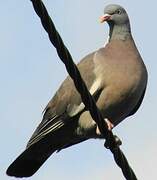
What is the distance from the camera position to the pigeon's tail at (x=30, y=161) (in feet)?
21.9

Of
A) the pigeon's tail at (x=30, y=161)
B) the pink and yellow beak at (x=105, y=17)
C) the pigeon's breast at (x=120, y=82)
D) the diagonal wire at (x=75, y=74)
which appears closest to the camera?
the diagonal wire at (x=75, y=74)

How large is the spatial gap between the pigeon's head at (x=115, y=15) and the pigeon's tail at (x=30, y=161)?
1420 mm

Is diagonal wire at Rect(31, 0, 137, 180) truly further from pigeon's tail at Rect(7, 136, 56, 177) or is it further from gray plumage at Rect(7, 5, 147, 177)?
pigeon's tail at Rect(7, 136, 56, 177)

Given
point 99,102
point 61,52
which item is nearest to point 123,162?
point 61,52

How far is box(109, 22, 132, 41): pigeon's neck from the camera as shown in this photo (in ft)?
23.8

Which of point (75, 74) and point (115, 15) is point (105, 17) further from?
point (75, 74)

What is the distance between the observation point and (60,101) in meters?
6.95

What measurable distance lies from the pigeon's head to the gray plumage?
0.31 meters

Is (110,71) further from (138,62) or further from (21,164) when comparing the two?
(21,164)

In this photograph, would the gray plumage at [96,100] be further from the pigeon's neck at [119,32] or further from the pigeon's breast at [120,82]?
the pigeon's neck at [119,32]

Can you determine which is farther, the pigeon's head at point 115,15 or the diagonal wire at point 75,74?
the pigeon's head at point 115,15

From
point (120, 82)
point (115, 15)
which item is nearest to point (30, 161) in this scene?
point (120, 82)

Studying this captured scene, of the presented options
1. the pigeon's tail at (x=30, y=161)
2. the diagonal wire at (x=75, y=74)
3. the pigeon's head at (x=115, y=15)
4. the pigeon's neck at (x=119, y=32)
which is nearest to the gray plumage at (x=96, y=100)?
the pigeon's tail at (x=30, y=161)

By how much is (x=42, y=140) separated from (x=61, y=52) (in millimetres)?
2780
